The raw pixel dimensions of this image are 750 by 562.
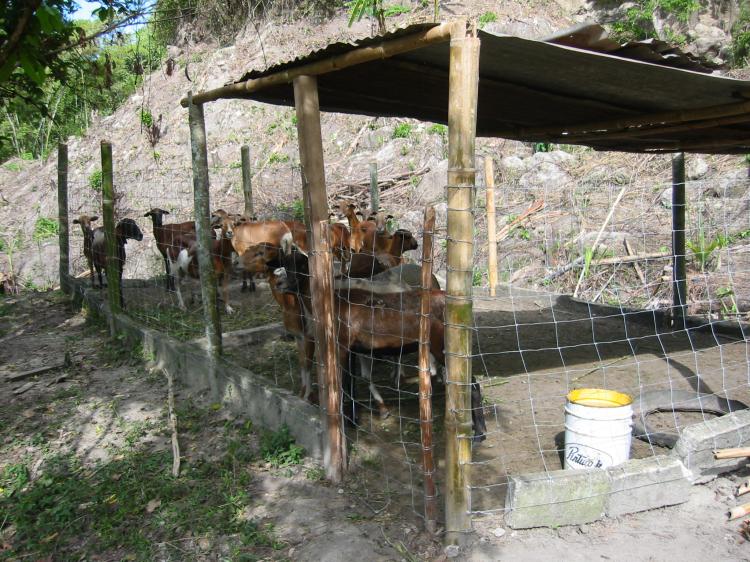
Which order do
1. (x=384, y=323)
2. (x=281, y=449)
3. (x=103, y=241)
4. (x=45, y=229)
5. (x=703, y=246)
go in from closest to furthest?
(x=281, y=449), (x=384, y=323), (x=703, y=246), (x=103, y=241), (x=45, y=229)

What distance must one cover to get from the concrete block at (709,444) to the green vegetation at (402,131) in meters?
13.9

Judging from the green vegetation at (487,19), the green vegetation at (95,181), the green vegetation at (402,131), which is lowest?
the green vegetation at (95,181)

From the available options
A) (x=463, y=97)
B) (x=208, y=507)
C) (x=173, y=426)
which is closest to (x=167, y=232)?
(x=173, y=426)

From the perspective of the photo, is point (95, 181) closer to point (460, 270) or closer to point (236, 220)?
point (236, 220)

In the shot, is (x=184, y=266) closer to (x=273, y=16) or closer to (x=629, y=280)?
(x=629, y=280)

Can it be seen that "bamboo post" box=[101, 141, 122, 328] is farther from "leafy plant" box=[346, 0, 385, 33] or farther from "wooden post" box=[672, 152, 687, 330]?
"wooden post" box=[672, 152, 687, 330]

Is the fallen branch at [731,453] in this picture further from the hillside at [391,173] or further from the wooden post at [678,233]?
the wooden post at [678,233]

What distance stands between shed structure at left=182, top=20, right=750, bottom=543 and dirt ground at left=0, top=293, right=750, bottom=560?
37cm

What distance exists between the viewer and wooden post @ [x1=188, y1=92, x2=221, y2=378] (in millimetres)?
5648

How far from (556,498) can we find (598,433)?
539 mm

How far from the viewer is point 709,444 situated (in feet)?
13.5

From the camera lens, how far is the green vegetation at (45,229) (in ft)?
54.7

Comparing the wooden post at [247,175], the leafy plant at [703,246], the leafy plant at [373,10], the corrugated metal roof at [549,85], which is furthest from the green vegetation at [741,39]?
the leafy plant at [373,10]

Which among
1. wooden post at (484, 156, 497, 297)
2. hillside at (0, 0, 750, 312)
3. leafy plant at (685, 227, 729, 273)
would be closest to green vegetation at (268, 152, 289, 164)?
hillside at (0, 0, 750, 312)
